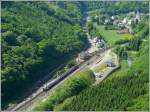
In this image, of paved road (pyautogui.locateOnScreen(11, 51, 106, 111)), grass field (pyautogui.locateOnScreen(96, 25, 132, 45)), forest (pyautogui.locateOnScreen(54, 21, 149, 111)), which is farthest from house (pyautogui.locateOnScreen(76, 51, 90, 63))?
forest (pyautogui.locateOnScreen(54, 21, 149, 111))

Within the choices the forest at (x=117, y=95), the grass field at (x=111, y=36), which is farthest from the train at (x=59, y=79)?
the grass field at (x=111, y=36)

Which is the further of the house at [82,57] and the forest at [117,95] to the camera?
the house at [82,57]

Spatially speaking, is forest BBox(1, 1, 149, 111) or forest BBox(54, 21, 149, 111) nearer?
forest BBox(54, 21, 149, 111)

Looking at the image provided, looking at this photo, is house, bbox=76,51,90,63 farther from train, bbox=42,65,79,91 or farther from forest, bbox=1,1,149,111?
train, bbox=42,65,79,91

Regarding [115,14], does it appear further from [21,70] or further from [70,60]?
[21,70]

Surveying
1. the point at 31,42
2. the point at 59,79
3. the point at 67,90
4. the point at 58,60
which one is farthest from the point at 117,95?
the point at 31,42

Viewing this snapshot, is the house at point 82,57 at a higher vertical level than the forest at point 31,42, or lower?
lower

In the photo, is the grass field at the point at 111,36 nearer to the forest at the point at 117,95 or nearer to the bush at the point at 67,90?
the forest at the point at 117,95

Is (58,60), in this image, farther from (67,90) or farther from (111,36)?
(111,36)
